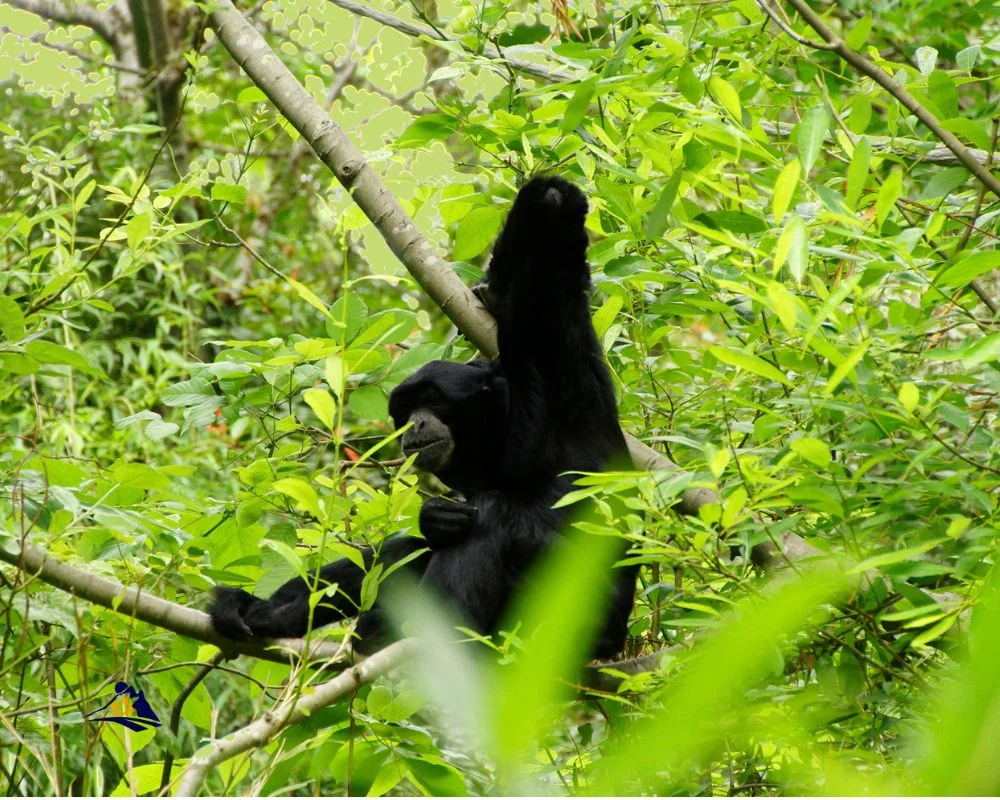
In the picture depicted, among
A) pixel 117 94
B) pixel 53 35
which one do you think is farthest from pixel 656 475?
pixel 53 35

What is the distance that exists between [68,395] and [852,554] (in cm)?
793

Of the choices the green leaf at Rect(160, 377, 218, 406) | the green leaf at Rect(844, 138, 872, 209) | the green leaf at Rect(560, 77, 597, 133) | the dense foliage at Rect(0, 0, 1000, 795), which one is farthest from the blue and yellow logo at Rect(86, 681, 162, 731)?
the green leaf at Rect(844, 138, 872, 209)

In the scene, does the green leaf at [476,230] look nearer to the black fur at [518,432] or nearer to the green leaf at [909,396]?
the black fur at [518,432]

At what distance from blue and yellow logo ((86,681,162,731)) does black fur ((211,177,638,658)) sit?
3.18 feet

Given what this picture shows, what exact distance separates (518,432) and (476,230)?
0.97m

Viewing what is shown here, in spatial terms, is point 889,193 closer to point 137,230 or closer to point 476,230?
point 476,230

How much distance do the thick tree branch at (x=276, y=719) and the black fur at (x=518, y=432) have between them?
1343mm

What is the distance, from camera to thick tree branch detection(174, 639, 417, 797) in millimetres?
1396

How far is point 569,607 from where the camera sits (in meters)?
0.49

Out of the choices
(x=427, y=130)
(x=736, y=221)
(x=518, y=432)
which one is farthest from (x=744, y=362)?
(x=518, y=432)

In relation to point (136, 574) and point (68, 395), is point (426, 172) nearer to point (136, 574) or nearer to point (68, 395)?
point (136, 574)

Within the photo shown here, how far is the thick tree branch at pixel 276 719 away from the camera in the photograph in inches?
54.9

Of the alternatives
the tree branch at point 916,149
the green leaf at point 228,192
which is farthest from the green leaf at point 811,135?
the green leaf at point 228,192

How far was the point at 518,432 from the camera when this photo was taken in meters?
4.27
